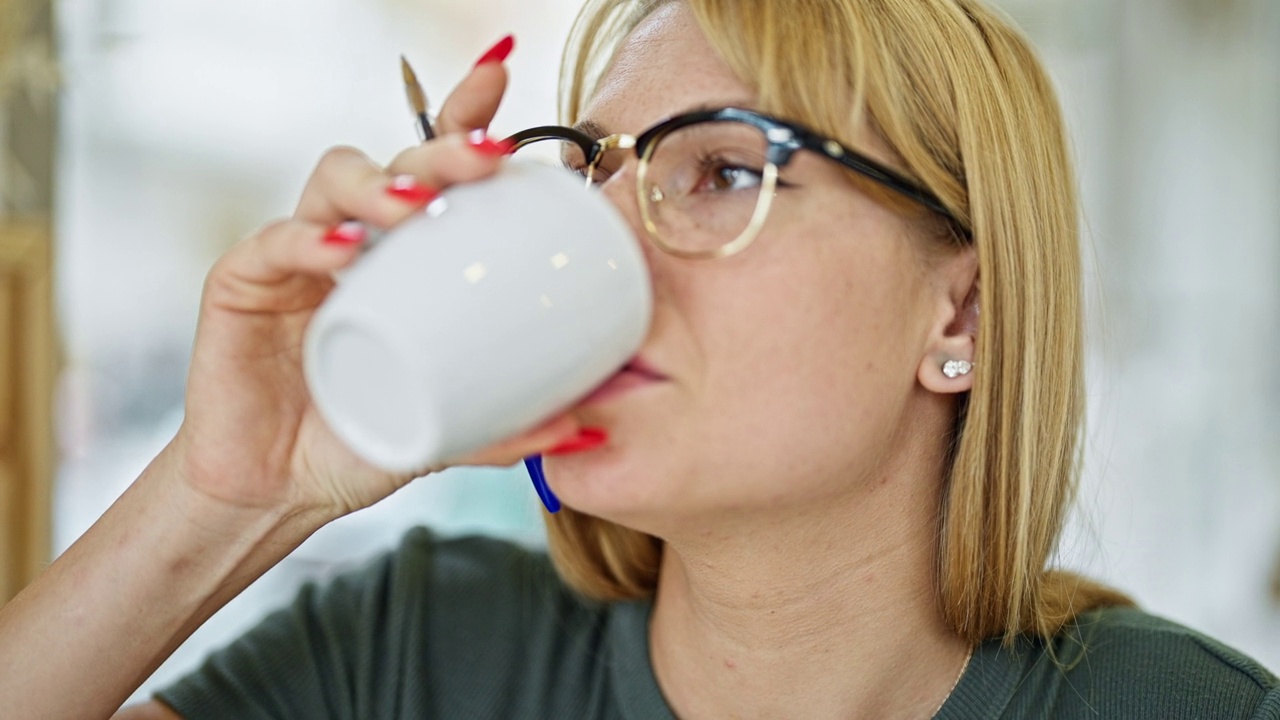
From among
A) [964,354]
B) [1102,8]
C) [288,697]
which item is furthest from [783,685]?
[1102,8]

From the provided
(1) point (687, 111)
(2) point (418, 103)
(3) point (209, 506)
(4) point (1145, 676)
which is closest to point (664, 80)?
(1) point (687, 111)

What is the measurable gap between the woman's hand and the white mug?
23 cm

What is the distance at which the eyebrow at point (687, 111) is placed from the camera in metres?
1.03

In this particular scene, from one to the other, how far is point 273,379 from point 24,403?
3.26ft

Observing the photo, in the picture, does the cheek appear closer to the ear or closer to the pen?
the ear

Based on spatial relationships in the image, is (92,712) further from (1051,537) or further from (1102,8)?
(1102,8)

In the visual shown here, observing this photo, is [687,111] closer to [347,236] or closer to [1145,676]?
[347,236]

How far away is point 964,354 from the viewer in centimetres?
118

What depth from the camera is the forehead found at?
1066mm

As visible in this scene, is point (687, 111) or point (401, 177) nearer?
point (401, 177)

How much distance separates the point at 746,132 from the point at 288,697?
2.68ft

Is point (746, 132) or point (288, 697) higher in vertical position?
point (746, 132)

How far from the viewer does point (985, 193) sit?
1.13m

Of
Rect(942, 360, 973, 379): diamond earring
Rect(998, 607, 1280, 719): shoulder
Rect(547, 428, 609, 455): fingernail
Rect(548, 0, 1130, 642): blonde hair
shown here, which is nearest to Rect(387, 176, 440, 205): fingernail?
Rect(547, 428, 609, 455): fingernail
